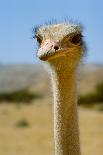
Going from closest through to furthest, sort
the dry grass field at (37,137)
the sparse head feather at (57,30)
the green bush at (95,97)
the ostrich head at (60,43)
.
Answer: the ostrich head at (60,43) < the sparse head feather at (57,30) < the dry grass field at (37,137) < the green bush at (95,97)

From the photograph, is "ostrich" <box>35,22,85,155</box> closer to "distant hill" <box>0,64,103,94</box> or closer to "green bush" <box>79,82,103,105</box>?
"green bush" <box>79,82,103,105</box>

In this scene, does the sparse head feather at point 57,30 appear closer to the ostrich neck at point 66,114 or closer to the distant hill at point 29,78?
the ostrich neck at point 66,114

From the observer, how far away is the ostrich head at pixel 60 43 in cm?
330

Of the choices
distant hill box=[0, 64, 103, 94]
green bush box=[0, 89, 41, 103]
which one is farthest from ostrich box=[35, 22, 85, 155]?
distant hill box=[0, 64, 103, 94]

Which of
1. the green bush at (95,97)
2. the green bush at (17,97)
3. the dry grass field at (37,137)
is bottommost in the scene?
the dry grass field at (37,137)

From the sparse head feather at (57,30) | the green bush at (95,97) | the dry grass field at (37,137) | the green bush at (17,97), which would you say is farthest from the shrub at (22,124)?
the green bush at (17,97)

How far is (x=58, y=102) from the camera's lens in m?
3.59

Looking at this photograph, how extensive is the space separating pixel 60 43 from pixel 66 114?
438mm

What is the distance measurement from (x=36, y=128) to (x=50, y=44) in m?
17.7

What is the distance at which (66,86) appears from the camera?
3.60 meters

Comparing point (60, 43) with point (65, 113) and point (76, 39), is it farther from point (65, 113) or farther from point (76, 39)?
point (65, 113)

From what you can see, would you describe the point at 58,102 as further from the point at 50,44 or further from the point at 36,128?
the point at 36,128

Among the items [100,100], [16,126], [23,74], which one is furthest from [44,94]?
[23,74]

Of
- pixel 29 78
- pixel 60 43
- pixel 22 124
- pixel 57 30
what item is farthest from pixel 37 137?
pixel 29 78
